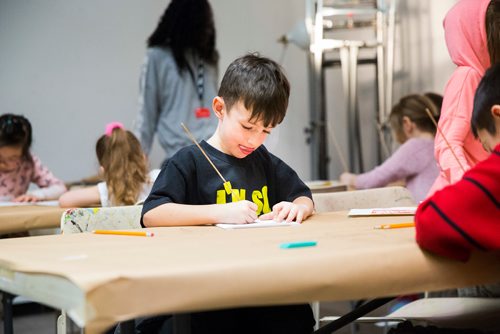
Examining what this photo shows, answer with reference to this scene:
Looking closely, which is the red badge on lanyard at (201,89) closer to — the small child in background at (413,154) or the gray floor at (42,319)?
the small child in background at (413,154)

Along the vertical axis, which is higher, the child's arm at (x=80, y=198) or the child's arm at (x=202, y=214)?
the child's arm at (x=202, y=214)

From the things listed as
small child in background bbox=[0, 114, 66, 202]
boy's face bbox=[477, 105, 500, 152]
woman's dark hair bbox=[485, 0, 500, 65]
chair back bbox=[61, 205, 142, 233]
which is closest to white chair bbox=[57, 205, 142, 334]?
chair back bbox=[61, 205, 142, 233]

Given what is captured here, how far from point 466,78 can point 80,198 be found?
1.44m

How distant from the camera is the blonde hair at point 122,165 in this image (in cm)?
266

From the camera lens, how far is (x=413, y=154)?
131 inches

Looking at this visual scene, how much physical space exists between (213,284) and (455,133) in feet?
4.82

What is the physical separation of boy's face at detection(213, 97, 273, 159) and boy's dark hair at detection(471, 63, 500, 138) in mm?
494

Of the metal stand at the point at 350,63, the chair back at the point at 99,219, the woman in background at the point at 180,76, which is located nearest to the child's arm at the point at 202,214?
the chair back at the point at 99,219

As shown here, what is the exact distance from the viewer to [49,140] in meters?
4.86

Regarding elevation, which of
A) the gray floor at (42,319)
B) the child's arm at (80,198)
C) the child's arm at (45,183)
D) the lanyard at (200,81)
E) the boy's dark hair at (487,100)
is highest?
the boy's dark hair at (487,100)

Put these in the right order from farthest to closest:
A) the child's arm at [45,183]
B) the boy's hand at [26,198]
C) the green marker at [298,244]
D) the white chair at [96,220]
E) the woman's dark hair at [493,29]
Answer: the child's arm at [45,183] → the boy's hand at [26,198] → the woman's dark hair at [493,29] → the white chair at [96,220] → the green marker at [298,244]

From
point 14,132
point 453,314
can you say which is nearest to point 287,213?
point 453,314

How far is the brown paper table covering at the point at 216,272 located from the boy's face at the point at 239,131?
529 mm

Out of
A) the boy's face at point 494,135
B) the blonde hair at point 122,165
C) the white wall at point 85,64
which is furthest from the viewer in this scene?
the white wall at point 85,64
